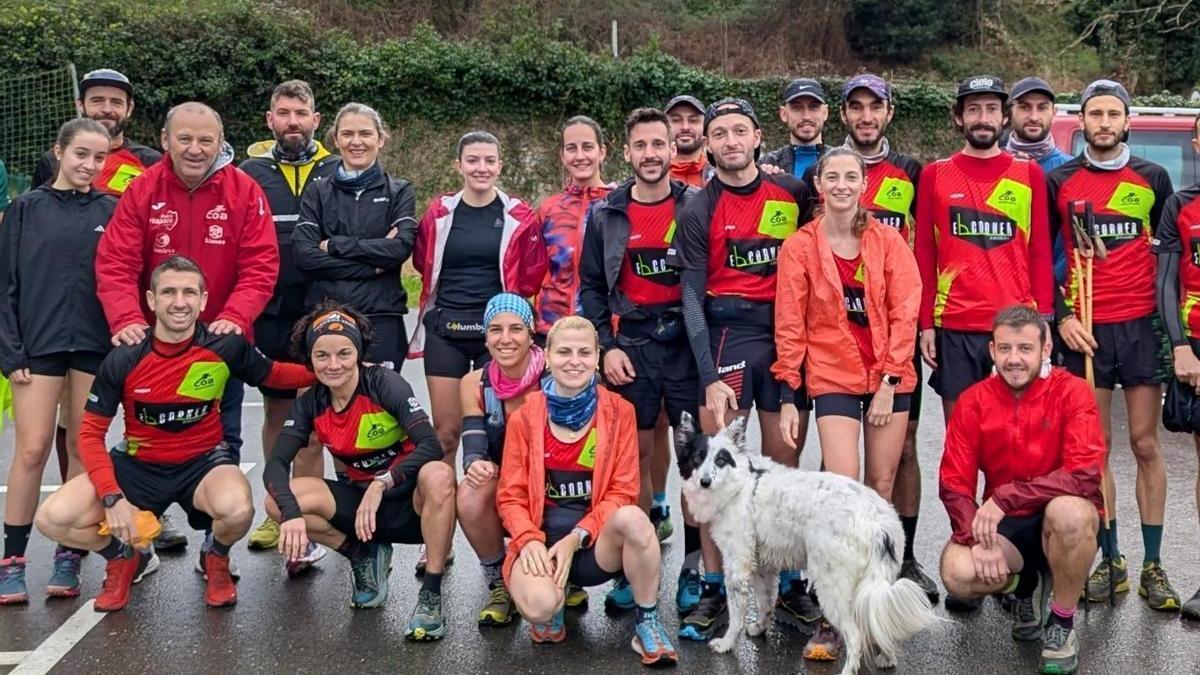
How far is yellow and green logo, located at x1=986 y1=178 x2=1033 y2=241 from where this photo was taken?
217 inches

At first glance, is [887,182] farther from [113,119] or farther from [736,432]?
[113,119]

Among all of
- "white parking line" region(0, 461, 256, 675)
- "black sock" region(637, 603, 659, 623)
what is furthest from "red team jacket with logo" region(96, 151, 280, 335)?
"black sock" region(637, 603, 659, 623)

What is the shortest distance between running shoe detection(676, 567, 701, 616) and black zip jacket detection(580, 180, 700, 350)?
3.77 feet

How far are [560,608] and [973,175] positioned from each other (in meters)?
2.74

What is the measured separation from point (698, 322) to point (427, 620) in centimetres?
175

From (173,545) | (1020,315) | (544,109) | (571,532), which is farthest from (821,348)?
(544,109)

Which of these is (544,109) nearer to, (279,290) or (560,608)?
(279,290)

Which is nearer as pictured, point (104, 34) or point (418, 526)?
point (418, 526)

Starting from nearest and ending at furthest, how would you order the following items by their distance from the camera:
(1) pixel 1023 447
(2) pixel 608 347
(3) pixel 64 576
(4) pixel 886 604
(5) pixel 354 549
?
(4) pixel 886 604 → (1) pixel 1023 447 → (5) pixel 354 549 → (3) pixel 64 576 → (2) pixel 608 347

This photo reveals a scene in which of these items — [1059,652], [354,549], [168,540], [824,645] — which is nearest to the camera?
[1059,652]

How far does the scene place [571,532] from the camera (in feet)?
16.3

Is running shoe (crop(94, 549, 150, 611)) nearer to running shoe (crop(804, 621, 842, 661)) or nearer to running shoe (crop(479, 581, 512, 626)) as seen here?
running shoe (crop(479, 581, 512, 626))

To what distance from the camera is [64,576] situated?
5586 mm

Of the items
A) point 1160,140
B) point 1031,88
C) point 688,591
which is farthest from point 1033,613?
point 1160,140
